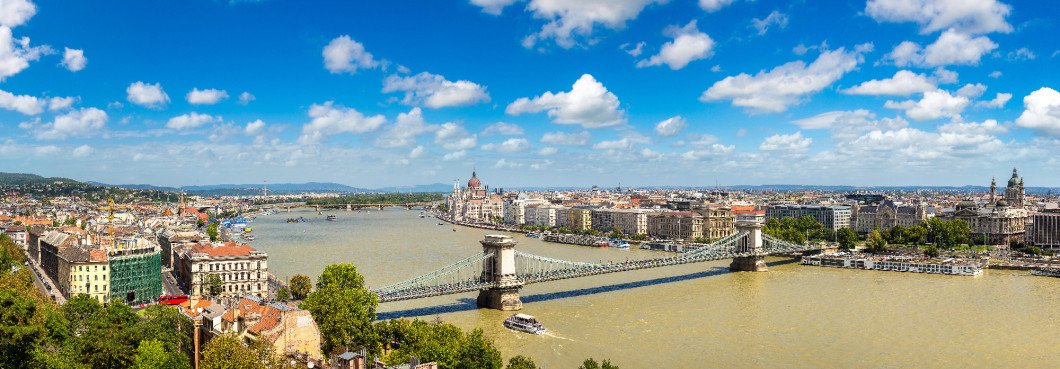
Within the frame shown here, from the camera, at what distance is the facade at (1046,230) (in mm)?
50719

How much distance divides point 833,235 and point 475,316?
41.8 m

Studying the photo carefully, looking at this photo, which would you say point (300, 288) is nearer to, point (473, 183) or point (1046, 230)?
point (1046, 230)

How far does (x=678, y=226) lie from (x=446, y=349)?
1834 inches

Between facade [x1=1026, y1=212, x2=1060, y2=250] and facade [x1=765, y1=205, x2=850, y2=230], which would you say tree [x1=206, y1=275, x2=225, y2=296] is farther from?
facade [x1=1026, y1=212, x2=1060, y2=250]

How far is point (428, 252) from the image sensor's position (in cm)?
4728

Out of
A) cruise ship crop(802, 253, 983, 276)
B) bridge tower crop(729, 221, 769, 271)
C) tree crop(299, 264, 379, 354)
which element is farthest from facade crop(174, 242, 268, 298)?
cruise ship crop(802, 253, 983, 276)

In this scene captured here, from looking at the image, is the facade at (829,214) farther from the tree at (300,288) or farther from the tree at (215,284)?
the tree at (215,284)

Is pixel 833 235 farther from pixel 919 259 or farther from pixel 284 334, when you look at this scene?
pixel 284 334

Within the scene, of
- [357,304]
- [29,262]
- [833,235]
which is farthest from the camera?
[833,235]

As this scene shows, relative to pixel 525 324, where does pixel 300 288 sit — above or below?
above

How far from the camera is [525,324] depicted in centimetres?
2197

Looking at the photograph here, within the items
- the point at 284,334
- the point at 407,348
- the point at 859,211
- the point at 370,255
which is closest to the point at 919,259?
the point at 859,211

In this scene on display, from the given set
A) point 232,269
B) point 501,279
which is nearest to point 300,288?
point 232,269

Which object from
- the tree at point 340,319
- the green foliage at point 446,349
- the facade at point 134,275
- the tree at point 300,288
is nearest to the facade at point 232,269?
the facade at point 134,275
